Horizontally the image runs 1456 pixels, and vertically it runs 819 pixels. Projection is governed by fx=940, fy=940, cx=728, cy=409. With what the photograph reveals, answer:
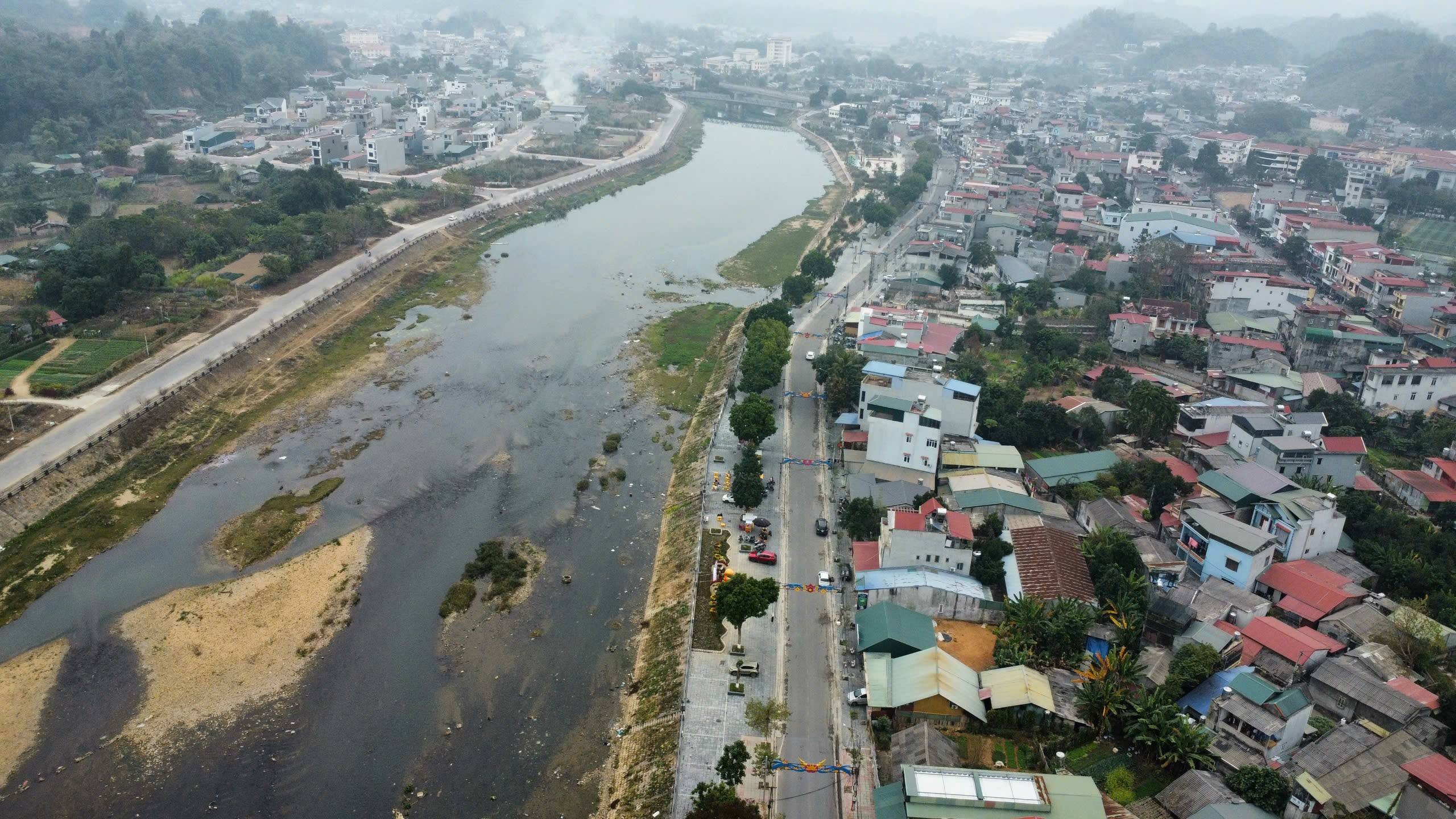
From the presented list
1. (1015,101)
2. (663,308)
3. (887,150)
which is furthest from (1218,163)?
(663,308)

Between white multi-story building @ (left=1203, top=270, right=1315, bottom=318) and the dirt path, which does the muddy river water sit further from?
white multi-story building @ (left=1203, top=270, right=1315, bottom=318)

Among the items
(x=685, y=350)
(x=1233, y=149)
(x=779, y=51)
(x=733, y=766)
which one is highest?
(x=779, y=51)

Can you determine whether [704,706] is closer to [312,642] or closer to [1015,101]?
[312,642]

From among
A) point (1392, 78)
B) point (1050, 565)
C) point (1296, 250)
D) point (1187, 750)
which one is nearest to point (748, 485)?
point (1050, 565)

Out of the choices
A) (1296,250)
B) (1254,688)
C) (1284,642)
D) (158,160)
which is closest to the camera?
(1254,688)

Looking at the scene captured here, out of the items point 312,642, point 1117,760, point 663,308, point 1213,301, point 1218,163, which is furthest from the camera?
point 1218,163

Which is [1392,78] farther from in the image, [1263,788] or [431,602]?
[431,602]

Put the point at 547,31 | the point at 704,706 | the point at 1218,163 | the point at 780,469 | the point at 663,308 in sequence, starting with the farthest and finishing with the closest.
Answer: the point at 547,31 → the point at 1218,163 → the point at 663,308 → the point at 780,469 → the point at 704,706

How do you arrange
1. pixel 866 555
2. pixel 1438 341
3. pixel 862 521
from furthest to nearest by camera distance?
pixel 1438 341
pixel 862 521
pixel 866 555
